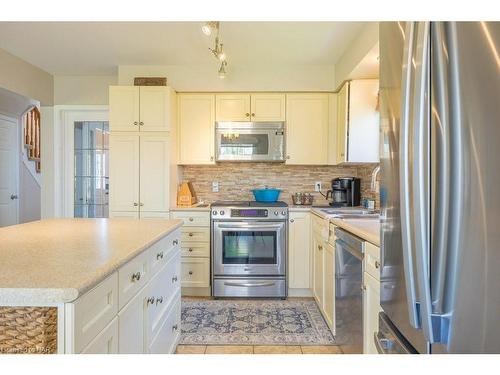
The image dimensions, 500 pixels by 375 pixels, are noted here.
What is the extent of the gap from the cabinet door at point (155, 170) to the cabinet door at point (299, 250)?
1323mm

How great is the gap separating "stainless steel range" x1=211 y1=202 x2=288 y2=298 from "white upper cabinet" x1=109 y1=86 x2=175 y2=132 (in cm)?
105

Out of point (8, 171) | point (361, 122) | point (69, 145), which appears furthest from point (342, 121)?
A: point (8, 171)

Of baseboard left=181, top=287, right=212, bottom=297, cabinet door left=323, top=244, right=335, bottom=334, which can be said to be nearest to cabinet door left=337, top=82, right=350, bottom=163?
cabinet door left=323, top=244, right=335, bottom=334

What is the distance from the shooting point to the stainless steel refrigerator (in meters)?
0.68

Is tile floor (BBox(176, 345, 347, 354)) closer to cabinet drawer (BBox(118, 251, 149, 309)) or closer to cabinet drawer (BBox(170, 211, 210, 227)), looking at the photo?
cabinet drawer (BBox(118, 251, 149, 309))

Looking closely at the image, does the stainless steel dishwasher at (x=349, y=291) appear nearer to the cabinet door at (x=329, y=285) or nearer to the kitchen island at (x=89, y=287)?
the cabinet door at (x=329, y=285)

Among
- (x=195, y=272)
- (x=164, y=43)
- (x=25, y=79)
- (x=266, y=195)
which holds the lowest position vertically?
(x=195, y=272)

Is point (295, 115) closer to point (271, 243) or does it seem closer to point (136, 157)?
point (271, 243)

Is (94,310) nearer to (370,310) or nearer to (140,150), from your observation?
(370,310)

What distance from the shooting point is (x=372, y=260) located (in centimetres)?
166

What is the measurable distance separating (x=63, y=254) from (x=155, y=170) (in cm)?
223

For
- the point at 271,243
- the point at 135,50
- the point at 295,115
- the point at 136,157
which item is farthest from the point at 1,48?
the point at 271,243

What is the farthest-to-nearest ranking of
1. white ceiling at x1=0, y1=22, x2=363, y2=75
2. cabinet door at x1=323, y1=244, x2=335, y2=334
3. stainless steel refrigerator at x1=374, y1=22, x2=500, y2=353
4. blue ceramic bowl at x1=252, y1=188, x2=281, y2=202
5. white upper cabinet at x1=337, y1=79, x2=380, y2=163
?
blue ceramic bowl at x1=252, y1=188, x2=281, y2=202 → white upper cabinet at x1=337, y1=79, x2=380, y2=163 → white ceiling at x1=0, y1=22, x2=363, y2=75 → cabinet door at x1=323, y1=244, x2=335, y2=334 → stainless steel refrigerator at x1=374, y1=22, x2=500, y2=353

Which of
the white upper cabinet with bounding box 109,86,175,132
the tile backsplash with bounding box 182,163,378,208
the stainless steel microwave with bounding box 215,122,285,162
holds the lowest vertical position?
the tile backsplash with bounding box 182,163,378,208
